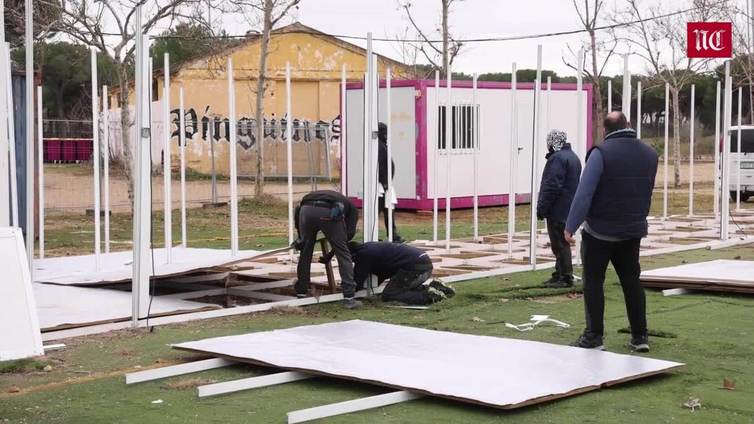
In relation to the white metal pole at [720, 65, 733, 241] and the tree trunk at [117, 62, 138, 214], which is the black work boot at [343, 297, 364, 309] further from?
the tree trunk at [117, 62, 138, 214]

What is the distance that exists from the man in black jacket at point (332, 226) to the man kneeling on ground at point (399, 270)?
28 cm

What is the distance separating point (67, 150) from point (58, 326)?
1801 cm

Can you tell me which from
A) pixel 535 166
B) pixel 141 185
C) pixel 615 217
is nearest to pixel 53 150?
pixel 535 166

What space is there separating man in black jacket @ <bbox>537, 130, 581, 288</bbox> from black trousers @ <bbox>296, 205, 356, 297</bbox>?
8.65 feet

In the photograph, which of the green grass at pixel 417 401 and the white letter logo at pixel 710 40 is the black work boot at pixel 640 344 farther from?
the white letter logo at pixel 710 40

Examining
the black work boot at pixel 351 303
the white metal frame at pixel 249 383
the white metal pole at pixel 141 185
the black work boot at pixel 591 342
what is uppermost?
the white metal pole at pixel 141 185

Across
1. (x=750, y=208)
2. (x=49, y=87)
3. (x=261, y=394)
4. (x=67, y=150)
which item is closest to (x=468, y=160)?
(x=750, y=208)

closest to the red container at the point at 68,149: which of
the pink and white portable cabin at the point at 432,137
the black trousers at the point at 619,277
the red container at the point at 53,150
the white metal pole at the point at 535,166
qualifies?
the red container at the point at 53,150

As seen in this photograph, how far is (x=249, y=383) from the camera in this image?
26.1ft

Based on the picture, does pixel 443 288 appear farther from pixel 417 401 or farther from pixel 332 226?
pixel 417 401

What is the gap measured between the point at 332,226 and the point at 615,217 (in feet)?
12.0

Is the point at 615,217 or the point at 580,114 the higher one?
the point at 580,114

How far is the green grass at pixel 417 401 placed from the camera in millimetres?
7121

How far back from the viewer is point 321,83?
143ft
